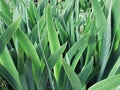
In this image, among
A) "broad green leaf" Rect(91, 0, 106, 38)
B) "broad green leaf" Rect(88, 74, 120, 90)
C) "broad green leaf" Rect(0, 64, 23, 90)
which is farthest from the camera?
"broad green leaf" Rect(91, 0, 106, 38)

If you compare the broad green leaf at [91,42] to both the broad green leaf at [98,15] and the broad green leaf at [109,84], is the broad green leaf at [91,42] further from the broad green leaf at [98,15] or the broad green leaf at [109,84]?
the broad green leaf at [109,84]

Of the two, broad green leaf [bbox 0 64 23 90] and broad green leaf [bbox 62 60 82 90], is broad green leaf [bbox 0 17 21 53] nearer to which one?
broad green leaf [bbox 0 64 23 90]

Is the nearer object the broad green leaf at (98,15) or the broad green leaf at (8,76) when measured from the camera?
the broad green leaf at (8,76)

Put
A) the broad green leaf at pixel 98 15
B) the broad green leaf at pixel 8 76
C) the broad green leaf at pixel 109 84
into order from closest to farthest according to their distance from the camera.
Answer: the broad green leaf at pixel 109 84
the broad green leaf at pixel 8 76
the broad green leaf at pixel 98 15

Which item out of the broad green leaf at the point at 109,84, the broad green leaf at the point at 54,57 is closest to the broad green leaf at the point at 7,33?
the broad green leaf at the point at 54,57

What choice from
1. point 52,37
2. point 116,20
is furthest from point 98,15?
point 52,37

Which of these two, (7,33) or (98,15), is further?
(98,15)

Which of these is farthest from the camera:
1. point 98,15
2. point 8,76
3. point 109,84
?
point 98,15

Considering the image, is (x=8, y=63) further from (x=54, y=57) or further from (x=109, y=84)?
(x=109, y=84)

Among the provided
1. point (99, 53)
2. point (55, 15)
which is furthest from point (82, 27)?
point (99, 53)

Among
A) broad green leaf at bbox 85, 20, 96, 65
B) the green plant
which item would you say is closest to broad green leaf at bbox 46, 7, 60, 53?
the green plant

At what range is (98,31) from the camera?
0.80 m

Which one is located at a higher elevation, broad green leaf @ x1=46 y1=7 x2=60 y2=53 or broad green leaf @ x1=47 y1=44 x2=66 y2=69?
broad green leaf @ x1=46 y1=7 x2=60 y2=53

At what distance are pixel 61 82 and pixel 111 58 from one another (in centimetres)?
16
